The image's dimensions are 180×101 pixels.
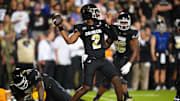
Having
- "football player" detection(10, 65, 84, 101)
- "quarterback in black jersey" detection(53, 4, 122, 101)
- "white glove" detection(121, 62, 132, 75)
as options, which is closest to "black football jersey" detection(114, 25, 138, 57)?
"white glove" detection(121, 62, 132, 75)

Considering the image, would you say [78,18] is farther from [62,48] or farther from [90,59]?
[90,59]

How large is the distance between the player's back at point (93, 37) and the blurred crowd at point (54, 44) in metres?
4.28

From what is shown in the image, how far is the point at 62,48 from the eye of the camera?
1048 centimetres

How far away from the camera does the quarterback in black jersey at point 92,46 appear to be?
595 centimetres

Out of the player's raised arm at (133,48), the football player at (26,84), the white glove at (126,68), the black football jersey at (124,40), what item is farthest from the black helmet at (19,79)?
the black football jersey at (124,40)

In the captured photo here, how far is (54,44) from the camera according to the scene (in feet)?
34.4

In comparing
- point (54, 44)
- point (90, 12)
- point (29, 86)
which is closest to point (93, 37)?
point (90, 12)

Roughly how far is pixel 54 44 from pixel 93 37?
4517 millimetres

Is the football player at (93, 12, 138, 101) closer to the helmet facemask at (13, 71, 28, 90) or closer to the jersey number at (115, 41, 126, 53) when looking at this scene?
the jersey number at (115, 41, 126, 53)

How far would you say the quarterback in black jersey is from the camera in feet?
19.5

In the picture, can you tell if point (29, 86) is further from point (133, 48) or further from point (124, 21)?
point (124, 21)

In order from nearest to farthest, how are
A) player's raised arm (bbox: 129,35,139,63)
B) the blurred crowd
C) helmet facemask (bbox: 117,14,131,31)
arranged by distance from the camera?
player's raised arm (bbox: 129,35,139,63) → helmet facemask (bbox: 117,14,131,31) → the blurred crowd

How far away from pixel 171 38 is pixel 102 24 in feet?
19.0

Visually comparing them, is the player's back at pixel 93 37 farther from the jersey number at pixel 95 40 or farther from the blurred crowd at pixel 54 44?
the blurred crowd at pixel 54 44
